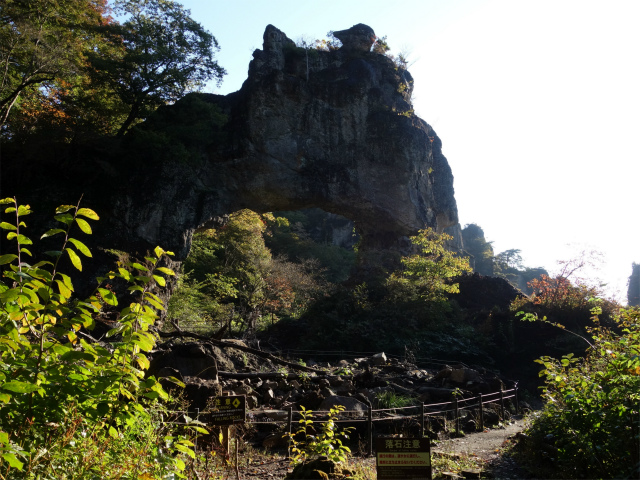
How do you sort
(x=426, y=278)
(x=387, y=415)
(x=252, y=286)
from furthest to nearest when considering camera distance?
(x=252, y=286) < (x=426, y=278) < (x=387, y=415)

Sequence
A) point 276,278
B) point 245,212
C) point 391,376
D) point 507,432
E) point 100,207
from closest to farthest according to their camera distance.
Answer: point 507,432, point 391,376, point 100,207, point 276,278, point 245,212

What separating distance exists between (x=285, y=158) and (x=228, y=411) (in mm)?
14366

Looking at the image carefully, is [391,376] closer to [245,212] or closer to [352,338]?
[352,338]

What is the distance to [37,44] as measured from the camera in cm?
1297

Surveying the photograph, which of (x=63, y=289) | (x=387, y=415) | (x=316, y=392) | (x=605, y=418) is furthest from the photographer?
(x=316, y=392)

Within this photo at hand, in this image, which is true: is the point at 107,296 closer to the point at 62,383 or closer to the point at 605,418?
the point at 62,383

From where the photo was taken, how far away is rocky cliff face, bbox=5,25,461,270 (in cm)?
1501

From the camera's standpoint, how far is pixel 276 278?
70.9 ft

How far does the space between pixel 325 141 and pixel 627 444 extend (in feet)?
54.4

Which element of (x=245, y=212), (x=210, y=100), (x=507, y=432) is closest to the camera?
(x=507, y=432)

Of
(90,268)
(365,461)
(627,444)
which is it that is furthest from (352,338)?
(627,444)

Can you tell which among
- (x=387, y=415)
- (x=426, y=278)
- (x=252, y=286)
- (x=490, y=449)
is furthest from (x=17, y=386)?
(x=252, y=286)

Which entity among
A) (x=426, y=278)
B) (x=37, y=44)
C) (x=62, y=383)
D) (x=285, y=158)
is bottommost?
(x=62, y=383)

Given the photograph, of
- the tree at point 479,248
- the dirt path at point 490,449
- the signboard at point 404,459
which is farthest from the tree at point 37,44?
the tree at point 479,248
